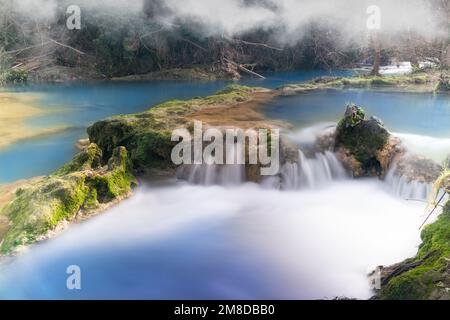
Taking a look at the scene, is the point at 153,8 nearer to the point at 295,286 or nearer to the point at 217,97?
the point at 217,97

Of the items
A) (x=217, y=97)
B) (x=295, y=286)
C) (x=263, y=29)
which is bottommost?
(x=295, y=286)

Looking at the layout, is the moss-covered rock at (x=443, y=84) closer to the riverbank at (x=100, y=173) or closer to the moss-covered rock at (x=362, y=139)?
the riverbank at (x=100, y=173)

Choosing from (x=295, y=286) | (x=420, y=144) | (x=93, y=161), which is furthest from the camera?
(x=420, y=144)

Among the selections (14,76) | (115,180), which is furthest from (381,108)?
(14,76)

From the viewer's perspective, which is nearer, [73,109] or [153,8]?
[73,109]

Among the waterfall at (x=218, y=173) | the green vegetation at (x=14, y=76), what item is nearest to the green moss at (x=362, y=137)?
the waterfall at (x=218, y=173)

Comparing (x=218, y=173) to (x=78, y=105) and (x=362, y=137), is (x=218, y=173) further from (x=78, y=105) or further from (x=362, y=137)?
(x=78, y=105)
